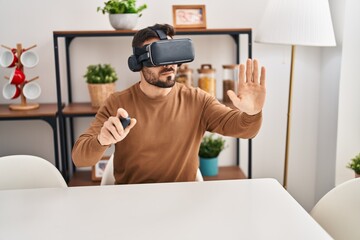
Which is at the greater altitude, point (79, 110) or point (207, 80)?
point (207, 80)

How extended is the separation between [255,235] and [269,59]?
1.85 meters

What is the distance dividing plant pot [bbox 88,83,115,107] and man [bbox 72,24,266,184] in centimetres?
69

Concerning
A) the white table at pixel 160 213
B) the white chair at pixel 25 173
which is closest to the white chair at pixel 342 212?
the white table at pixel 160 213

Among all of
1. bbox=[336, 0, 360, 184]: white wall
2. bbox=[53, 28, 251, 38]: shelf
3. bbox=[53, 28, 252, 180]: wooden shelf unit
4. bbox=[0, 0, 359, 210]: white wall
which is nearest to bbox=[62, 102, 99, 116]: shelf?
bbox=[53, 28, 252, 180]: wooden shelf unit

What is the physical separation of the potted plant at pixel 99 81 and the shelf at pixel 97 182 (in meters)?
0.45

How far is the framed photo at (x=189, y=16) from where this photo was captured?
2699 mm

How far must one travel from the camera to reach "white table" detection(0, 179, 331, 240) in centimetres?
133

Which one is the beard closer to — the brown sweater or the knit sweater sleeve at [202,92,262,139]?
the brown sweater

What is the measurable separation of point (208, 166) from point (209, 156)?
58 millimetres

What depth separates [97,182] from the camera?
2.84 meters

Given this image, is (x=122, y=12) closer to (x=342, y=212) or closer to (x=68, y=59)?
(x=68, y=59)

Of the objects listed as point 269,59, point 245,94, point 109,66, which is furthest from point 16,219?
point 269,59

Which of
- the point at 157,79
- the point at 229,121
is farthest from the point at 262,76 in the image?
the point at 157,79

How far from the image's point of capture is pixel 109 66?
272 cm
